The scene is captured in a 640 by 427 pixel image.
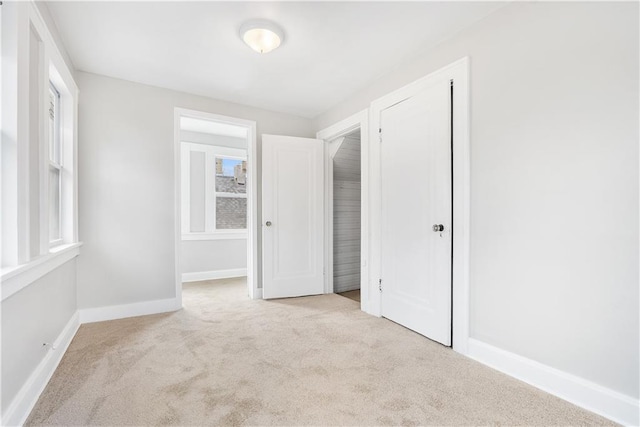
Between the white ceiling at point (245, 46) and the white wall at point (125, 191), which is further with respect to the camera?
the white wall at point (125, 191)

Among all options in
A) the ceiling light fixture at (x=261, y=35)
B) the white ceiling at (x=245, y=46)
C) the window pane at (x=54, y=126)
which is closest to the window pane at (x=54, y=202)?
the window pane at (x=54, y=126)

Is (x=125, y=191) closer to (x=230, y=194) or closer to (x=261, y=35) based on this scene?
(x=261, y=35)

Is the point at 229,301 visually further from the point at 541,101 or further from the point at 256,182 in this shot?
the point at 541,101

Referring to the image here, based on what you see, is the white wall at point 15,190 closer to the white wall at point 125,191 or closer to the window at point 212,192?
the white wall at point 125,191

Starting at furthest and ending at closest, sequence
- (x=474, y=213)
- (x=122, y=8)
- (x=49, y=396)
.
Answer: (x=474, y=213) < (x=122, y=8) < (x=49, y=396)

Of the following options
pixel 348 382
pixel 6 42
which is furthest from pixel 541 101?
pixel 6 42

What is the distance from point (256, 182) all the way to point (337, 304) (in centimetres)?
175

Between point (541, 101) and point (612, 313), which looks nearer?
point (612, 313)

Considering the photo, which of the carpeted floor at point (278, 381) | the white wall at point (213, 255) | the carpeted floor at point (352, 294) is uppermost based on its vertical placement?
the white wall at point (213, 255)

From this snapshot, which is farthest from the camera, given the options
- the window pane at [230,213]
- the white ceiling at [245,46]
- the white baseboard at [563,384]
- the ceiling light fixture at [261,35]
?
the window pane at [230,213]

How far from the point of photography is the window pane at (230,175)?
5048mm

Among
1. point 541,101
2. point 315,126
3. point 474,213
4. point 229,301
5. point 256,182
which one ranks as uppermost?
point 315,126

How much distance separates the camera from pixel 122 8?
1974 mm

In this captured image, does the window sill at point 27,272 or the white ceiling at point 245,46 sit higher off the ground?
the white ceiling at point 245,46
